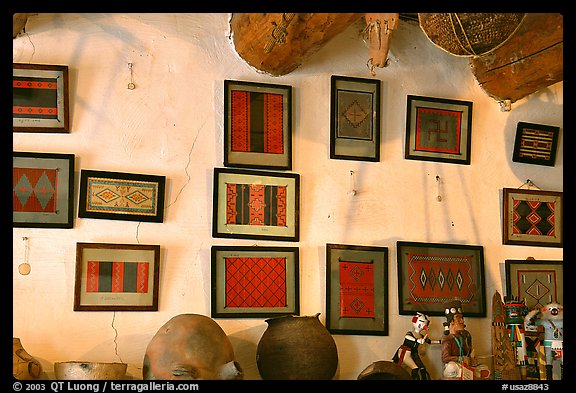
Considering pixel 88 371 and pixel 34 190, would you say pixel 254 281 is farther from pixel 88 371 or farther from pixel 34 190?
pixel 34 190

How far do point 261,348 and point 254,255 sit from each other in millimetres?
450

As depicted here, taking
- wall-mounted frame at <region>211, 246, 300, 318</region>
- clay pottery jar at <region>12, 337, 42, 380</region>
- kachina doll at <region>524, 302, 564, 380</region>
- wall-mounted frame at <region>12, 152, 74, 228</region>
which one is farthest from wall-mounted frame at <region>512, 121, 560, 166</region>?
clay pottery jar at <region>12, 337, 42, 380</region>

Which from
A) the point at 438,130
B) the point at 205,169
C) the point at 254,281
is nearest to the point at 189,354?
the point at 254,281

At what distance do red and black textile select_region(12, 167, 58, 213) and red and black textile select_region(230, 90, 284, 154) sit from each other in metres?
0.85

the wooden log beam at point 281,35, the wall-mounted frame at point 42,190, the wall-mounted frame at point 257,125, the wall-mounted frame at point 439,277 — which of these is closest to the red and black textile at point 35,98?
the wall-mounted frame at point 42,190

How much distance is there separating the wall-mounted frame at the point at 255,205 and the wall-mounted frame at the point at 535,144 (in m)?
1.28

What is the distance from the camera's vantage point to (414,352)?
3.54 meters

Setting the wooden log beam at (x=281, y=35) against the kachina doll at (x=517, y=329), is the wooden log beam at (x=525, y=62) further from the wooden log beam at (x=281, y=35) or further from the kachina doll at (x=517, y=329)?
the kachina doll at (x=517, y=329)

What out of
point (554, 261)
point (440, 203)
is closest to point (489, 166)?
point (440, 203)

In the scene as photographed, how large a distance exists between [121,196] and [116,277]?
36 centimetres

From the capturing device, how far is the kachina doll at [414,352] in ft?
11.6

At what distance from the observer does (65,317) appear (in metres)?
3.22

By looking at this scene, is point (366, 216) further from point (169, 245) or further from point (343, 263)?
point (169, 245)

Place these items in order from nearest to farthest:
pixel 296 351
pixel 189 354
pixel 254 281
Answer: pixel 189 354 → pixel 296 351 → pixel 254 281
